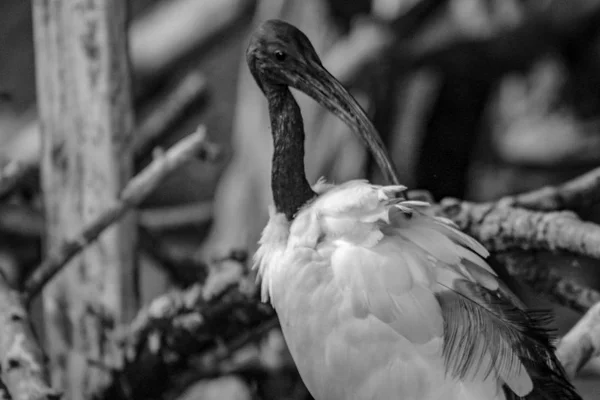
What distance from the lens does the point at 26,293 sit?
2.57 m

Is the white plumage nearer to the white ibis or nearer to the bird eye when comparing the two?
the white ibis

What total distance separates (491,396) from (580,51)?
13.3 ft

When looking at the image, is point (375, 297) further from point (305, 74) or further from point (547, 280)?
point (547, 280)

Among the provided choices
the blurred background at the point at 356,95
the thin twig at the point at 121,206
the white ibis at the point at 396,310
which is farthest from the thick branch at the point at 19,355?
the blurred background at the point at 356,95

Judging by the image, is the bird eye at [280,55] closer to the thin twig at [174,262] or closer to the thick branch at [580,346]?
the thick branch at [580,346]

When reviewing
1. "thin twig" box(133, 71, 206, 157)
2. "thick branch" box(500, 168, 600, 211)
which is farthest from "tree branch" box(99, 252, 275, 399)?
"thin twig" box(133, 71, 206, 157)

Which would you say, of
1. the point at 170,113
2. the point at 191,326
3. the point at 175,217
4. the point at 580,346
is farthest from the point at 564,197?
the point at 175,217

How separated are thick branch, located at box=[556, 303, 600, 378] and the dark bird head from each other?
568 mm

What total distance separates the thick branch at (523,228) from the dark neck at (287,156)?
1.49ft

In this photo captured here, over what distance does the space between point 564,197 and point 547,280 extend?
0.89ft

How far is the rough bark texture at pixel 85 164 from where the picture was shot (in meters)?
2.79

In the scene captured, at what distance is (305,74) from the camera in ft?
7.36

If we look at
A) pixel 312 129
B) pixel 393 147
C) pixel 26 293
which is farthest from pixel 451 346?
pixel 393 147

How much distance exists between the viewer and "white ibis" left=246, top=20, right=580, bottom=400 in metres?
1.93
